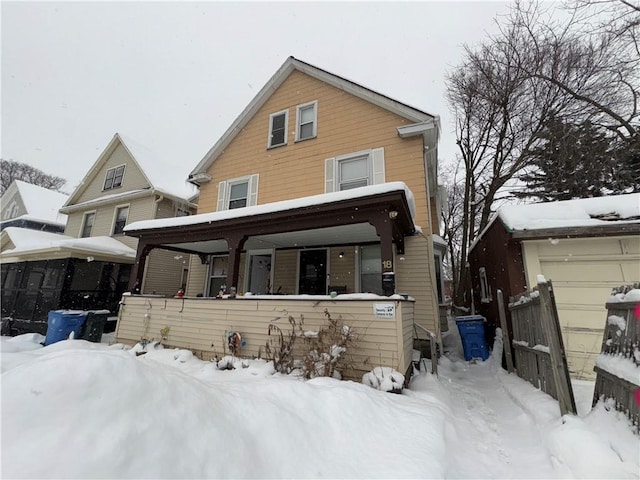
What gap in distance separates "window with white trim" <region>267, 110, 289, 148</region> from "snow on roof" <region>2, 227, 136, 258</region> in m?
8.30

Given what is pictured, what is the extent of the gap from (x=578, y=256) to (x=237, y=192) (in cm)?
993

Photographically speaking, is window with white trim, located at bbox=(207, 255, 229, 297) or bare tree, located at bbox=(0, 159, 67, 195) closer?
window with white trim, located at bbox=(207, 255, 229, 297)

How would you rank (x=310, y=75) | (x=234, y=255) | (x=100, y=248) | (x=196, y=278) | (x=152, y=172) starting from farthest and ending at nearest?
(x=152, y=172), (x=100, y=248), (x=196, y=278), (x=310, y=75), (x=234, y=255)

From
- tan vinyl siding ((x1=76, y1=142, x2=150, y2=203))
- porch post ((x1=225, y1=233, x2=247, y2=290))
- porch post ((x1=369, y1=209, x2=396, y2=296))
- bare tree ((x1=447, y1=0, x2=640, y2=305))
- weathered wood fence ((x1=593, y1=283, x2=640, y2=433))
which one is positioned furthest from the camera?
tan vinyl siding ((x1=76, y1=142, x2=150, y2=203))

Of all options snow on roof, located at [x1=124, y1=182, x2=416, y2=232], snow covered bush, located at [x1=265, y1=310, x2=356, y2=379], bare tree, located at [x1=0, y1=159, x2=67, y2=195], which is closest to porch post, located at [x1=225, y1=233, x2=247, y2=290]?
snow on roof, located at [x1=124, y1=182, x2=416, y2=232]

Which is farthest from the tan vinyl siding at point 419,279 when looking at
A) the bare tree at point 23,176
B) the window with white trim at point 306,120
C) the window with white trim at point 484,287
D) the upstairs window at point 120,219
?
the bare tree at point 23,176

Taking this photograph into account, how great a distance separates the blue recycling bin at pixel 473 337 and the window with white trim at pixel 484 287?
176cm

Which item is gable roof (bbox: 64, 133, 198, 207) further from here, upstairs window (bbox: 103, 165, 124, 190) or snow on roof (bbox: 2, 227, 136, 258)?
snow on roof (bbox: 2, 227, 136, 258)

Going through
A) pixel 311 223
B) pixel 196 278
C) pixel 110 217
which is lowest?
pixel 196 278

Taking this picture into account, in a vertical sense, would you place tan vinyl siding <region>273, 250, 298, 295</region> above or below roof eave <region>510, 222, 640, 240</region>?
below

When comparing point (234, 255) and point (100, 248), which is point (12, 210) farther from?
point (234, 255)

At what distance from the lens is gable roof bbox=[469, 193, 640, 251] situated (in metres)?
5.45

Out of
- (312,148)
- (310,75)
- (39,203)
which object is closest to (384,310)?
(312,148)

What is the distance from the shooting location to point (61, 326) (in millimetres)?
8305
